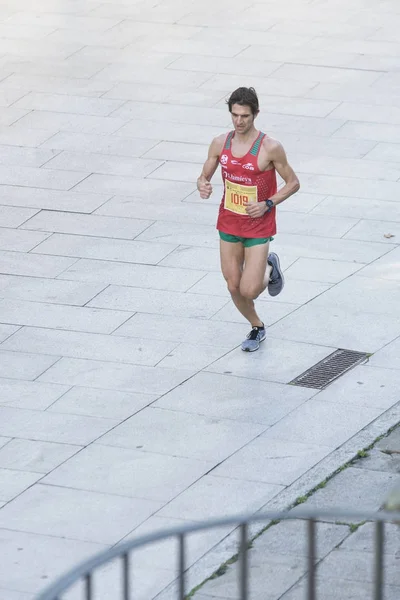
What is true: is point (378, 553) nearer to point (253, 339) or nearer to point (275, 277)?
point (253, 339)

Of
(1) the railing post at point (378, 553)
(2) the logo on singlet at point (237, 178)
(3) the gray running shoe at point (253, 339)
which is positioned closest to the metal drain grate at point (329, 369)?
(3) the gray running shoe at point (253, 339)

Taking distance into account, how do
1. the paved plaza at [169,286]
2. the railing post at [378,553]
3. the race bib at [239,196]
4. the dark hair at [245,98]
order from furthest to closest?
the race bib at [239,196] → the dark hair at [245,98] → the paved plaza at [169,286] → the railing post at [378,553]

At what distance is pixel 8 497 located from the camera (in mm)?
7742

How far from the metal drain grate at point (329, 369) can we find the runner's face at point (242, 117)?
177 centimetres

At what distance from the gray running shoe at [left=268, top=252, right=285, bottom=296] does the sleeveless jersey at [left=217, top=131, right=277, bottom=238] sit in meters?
0.37

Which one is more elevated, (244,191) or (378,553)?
(378,553)

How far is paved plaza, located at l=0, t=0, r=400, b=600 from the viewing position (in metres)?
7.82

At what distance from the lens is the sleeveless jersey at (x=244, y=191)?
9.28 meters

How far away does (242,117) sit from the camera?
9172 millimetres

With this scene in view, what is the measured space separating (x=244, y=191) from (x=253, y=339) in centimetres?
115

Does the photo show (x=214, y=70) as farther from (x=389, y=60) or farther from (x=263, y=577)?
(x=263, y=577)

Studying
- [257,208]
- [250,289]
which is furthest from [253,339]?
[257,208]

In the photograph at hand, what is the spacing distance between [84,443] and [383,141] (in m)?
7.01

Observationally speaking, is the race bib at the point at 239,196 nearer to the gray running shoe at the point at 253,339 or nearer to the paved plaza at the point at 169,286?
the gray running shoe at the point at 253,339
